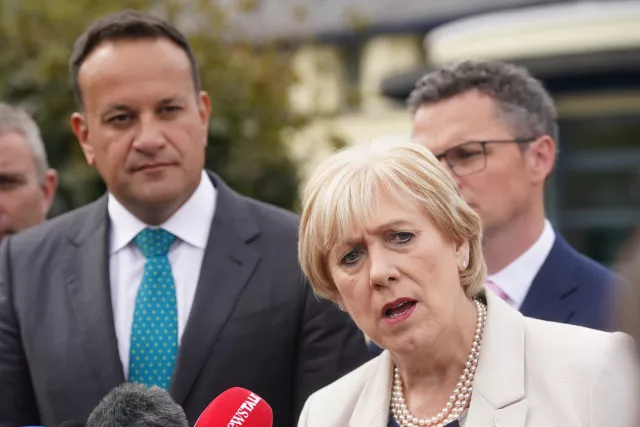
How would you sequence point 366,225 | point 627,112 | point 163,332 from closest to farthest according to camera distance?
1. point 366,225
2. point 163,332
3. point 627,112

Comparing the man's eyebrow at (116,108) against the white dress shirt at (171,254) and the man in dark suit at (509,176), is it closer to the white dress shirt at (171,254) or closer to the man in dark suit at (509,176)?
the white dress shirt at (171,254)

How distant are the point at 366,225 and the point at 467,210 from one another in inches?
11.3

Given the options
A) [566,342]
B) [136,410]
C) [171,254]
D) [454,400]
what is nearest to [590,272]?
[566,342]

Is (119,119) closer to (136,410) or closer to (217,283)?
(217,283)

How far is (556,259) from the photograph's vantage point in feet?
12.8

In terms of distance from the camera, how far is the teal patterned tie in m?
3.44

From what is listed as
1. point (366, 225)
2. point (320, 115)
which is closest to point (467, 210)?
point (366, 225)

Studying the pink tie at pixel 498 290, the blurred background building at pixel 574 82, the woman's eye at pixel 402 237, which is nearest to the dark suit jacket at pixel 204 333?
the pink tie at pixel 498 290

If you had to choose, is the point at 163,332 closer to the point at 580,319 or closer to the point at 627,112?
the point at 580,319

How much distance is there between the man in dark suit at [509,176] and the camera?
3.80 meters

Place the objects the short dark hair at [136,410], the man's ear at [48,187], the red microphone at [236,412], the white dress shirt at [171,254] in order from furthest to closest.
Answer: the man's ear at [48,187], the white dress shirt at [171,254], the red microphone at [236,412], the short dark hair at [136,410]

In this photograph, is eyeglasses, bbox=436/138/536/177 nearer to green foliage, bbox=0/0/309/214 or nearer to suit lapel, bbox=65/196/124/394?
suit lapel, bbox=65/196/124/394

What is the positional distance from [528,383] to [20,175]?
265cm

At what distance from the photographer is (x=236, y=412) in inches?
103
